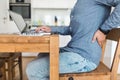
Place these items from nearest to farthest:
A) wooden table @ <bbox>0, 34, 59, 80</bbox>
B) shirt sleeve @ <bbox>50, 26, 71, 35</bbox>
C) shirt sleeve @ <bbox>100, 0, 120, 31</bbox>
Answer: wooden table @ <bbox>0, 34, 59, 80</bbox>, shirt sleeve @ <bbox>100, 0, 120, 31</bbox>, shirt sleeve @ <bbox>50, 26, 71, 35</bbox>

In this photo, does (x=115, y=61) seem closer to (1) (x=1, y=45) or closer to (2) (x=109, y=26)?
(2) (x=109, y=26)

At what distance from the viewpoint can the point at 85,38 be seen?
1.52 m

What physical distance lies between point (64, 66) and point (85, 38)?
0.24 m

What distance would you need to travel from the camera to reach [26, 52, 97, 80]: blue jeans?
146 centimetres

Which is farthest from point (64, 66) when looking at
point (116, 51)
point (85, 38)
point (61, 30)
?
point (61, 30)

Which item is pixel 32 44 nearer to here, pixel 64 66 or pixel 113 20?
pixel 64 66

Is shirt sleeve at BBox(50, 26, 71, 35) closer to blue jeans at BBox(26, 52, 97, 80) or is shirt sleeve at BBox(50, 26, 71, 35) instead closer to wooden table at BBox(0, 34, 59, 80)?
blue jeans at BBox(26, 52, 97, 80)

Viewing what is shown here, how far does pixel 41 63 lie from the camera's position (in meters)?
1.48

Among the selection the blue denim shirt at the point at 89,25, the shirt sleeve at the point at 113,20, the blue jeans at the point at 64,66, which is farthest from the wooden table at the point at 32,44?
the shirt sleeve at the point at 113,20

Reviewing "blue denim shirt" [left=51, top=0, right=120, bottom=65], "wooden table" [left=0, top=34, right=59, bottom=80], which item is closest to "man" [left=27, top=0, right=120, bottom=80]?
"blue denim shirt" [left=51, top=0, right=120, bottom=65]

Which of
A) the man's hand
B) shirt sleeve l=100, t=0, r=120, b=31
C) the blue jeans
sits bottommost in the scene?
the blue jeans

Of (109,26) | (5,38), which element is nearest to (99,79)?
(109,26)

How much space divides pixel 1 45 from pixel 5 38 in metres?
0.05

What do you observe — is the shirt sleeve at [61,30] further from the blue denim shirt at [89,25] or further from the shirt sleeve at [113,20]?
the shirt sleeve at [113,20]
